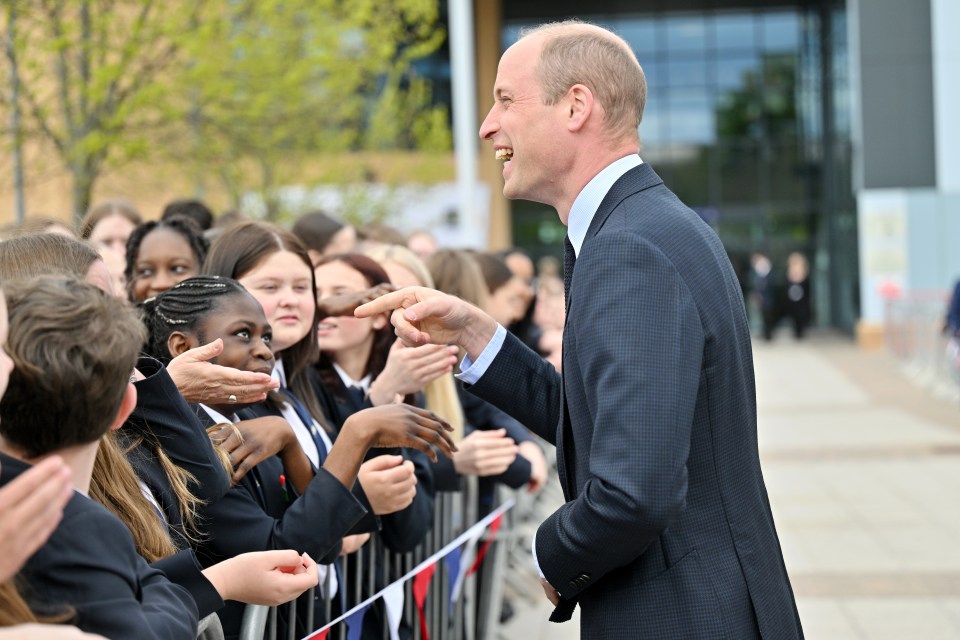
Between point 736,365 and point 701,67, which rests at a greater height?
point 701,67

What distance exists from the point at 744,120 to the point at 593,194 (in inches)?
1398

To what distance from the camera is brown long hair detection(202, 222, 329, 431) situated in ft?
13.5

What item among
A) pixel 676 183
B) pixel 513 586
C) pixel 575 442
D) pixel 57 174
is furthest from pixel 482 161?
pixel 575 442

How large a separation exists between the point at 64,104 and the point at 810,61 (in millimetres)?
29663

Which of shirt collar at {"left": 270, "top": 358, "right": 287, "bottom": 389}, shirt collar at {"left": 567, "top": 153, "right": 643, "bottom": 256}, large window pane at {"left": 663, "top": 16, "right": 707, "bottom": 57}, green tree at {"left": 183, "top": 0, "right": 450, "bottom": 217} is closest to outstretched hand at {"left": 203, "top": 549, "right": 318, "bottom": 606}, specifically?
shirt collar at {"left": 567, "top": 153, "right": 643, "bottom": 256}

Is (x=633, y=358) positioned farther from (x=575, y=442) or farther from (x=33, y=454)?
(x=33, y=454)

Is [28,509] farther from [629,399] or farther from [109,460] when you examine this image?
[629,399]

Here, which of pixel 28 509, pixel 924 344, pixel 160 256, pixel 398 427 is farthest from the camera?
pixel 924 344

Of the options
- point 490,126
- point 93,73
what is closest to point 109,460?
point 490,126

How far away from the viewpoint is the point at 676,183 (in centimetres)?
3691

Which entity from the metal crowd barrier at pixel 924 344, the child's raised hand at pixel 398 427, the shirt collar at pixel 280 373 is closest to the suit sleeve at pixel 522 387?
the child's raised hand at pixel 398 427

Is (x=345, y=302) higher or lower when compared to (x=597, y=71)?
lower

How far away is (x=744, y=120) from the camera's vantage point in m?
37.1

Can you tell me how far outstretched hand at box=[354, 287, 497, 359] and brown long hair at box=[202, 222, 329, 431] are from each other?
101 centimetres
